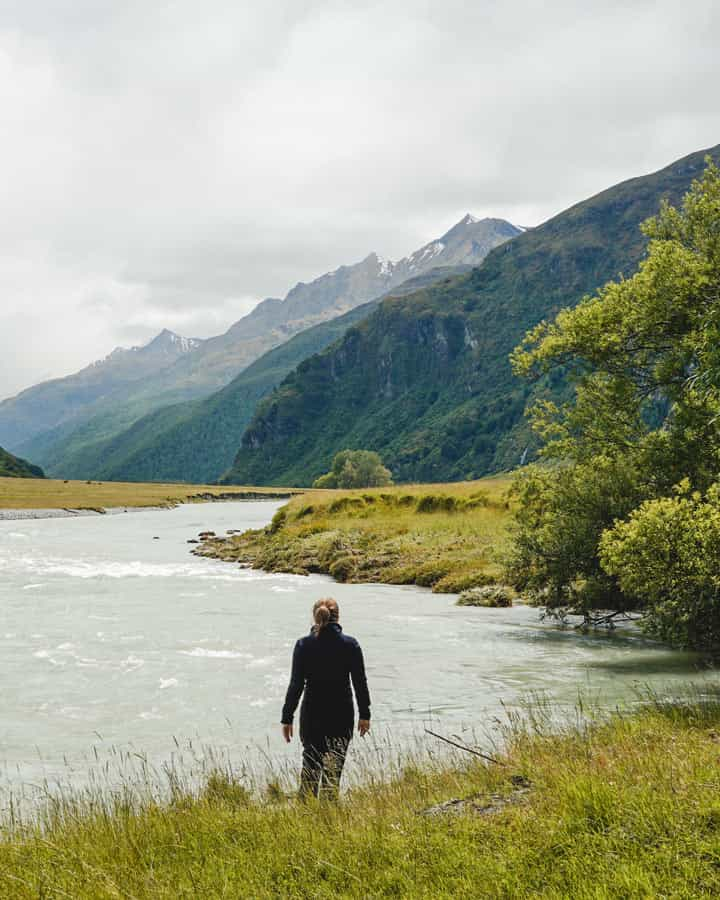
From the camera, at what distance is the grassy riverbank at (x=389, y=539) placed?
36969mm

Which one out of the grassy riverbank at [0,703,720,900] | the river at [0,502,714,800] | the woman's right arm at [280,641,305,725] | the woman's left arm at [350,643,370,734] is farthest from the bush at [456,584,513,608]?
the woman's right arm at [280,641,305,725]

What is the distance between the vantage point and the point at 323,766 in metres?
8.93

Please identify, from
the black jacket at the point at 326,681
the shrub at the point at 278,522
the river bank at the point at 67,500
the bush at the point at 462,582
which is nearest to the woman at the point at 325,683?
the black jacket at the point at 326,681

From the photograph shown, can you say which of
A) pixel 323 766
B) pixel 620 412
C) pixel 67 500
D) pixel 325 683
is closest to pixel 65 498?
pixel 67 500

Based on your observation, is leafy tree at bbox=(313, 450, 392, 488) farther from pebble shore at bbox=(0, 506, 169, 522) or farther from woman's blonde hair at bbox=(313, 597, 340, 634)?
woman's blonde hair at bbox=(313, 597, 340, 634)

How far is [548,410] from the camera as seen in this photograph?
25188 millimetres

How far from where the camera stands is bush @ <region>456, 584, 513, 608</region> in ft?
98.6

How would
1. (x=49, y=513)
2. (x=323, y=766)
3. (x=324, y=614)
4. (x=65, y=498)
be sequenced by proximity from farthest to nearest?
(x=65, y=498)
(x=49, y=513)
(x=324, y=614)
(x=323, y=766)

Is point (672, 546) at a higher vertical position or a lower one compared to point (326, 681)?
higher

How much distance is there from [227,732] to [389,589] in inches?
836

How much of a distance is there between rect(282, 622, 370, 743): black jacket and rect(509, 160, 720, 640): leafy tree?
41.8 feet

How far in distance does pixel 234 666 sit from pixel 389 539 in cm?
2474

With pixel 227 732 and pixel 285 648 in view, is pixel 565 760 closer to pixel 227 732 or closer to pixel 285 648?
pixel 227 732

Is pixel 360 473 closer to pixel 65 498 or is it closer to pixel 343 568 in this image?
pixel 65 498
